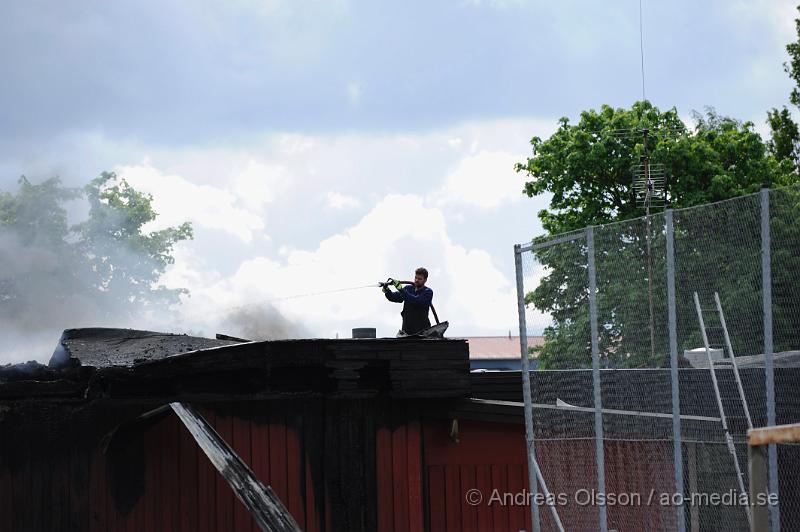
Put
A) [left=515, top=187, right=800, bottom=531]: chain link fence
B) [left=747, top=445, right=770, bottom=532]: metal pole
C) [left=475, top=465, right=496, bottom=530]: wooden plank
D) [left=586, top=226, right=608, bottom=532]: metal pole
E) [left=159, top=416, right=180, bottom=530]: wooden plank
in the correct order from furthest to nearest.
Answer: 1. [left=475, top=465, right=496, bottom=530]: wooden plank
2. [left=159, top=416, right=180, bottom=530]: wooden plank
3. [left=586, top=226, right=608, bottom=532]: metal pole
4. [left=515, top=187, right=800, bottom=531]: chain link fence
5. [left=747, top=445, right=770, bottom=532]: metal pole

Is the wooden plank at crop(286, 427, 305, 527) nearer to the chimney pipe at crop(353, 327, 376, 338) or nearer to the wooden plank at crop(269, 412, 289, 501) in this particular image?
the wooden plank at crop(269, 412, 289, 501)

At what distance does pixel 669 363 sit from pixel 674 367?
653mm

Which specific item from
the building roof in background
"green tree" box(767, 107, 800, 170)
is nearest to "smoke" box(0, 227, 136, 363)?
"green tree" box(767, 107, 800, 170)

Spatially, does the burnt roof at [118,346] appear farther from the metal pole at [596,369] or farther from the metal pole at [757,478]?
the metal pole at [757,478]

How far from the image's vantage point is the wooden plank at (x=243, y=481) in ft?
35.1

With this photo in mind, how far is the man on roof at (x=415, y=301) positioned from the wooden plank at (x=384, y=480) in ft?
4.94

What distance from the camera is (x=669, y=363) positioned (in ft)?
30.4

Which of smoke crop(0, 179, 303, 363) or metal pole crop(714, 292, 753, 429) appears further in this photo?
smoke crop(0, 179, 303, 363)

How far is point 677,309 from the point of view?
8.95m

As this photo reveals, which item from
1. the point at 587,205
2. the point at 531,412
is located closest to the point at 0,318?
the point at 587,205

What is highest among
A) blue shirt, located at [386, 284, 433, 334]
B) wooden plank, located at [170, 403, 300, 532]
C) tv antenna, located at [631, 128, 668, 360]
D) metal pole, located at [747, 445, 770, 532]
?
tv antenna, located at [631, 128, 668, 360]

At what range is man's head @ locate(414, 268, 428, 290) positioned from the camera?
1325 cm

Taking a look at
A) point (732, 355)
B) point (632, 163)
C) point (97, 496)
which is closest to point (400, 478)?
point (97, 496)

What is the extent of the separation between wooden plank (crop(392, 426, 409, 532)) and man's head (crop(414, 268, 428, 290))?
76.1 inches
